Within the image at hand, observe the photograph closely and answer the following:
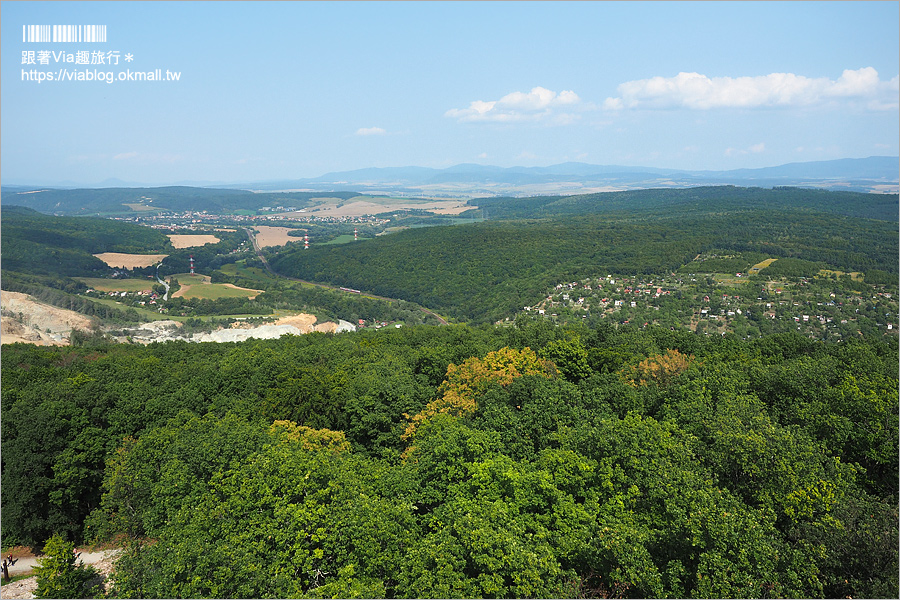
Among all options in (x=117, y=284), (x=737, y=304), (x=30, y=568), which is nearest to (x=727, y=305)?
(x=737, y=304)

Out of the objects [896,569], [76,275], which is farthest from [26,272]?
[896,569]

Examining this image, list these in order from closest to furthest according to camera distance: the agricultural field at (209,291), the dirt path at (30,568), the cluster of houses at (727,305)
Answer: the dirt path at (30,568), the cluster of houses at (727,305), the agricultural field at (209,291)

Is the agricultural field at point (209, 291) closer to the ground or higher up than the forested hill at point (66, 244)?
closer to the ground

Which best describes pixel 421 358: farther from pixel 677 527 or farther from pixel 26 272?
pixel 26 272

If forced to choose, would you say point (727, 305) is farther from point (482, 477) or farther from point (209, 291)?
point (209, 291)

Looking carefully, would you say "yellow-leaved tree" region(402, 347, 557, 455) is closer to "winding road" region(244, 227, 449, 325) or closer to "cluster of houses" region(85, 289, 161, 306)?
"winding road" region(244, 227, 449, 325)

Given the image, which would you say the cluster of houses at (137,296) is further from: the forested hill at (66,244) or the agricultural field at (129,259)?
the agricultural field at (129,259)

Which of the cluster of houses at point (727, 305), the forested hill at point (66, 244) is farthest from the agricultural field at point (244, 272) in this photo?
the cluster of houses at point (727, 305)
